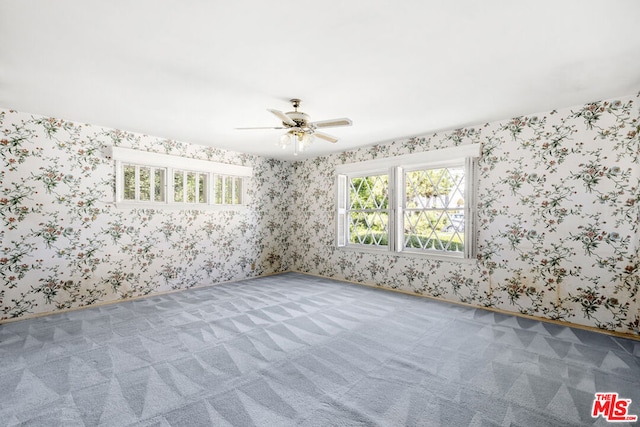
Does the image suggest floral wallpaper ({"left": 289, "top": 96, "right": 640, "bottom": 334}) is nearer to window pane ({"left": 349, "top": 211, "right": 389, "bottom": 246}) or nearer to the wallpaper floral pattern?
the wallpaper floral pattern

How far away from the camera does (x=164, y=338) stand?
2734 mm

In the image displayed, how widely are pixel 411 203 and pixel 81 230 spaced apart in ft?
14.5

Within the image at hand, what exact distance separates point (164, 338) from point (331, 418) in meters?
1.80

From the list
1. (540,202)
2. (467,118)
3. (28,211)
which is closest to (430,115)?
(467,118)

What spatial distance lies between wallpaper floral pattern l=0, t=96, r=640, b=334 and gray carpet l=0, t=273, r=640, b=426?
→ 1.25 ft

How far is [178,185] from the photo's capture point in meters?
4.57

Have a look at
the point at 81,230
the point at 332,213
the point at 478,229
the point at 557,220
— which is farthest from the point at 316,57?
the point at 81,230

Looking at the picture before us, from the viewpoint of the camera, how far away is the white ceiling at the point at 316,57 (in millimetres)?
1663

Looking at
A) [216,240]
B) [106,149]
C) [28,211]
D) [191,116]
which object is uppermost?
[191,116]

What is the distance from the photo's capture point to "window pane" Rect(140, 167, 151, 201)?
13.9ft

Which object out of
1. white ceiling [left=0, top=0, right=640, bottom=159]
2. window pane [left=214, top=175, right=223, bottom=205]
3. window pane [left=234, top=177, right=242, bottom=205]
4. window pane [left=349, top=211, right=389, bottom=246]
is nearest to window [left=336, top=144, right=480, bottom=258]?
window pane [left=349, top=211, right=389, bottom=246]

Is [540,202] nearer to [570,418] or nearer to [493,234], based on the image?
[493,234]

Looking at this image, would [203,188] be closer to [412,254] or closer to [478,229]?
[412,254]

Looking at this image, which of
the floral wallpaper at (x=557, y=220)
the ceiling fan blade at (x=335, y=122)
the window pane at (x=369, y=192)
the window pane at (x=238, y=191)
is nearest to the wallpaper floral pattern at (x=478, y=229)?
the floral wallpaper at (x=557, y=220)
